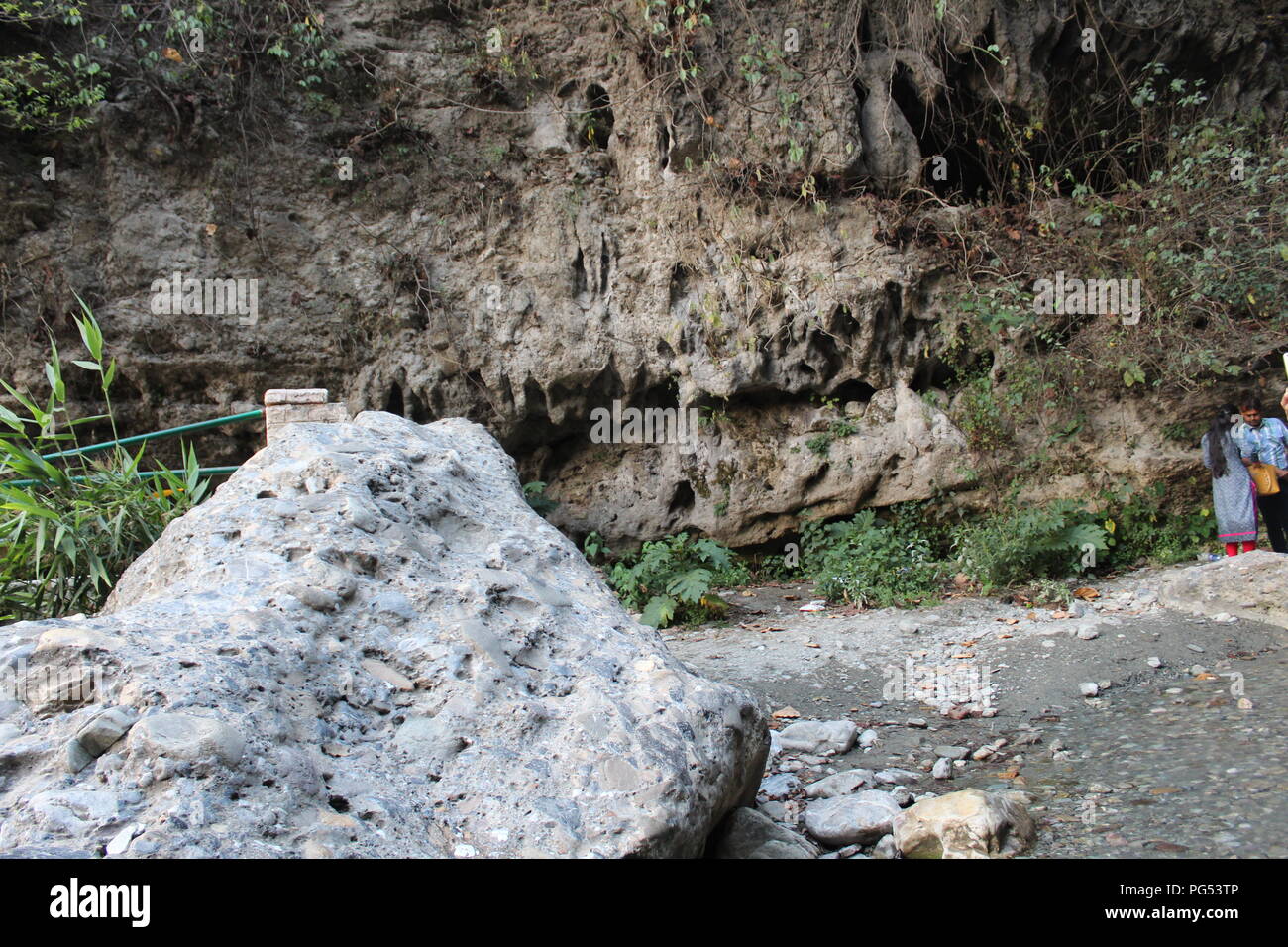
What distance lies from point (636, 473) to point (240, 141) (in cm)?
521

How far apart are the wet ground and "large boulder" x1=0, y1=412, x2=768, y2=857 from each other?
47.7 inches

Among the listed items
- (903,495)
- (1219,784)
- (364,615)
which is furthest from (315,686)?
(903,495)

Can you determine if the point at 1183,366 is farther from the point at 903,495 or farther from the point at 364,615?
the point at 364,615

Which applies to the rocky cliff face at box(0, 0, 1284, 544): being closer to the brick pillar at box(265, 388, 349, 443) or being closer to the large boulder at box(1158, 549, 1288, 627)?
the large boulder at box(1158, 549, 1288, 627)

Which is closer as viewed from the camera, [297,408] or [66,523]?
[66,523]

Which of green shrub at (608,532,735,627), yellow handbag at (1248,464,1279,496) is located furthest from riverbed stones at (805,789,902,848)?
yellow handbag at (1248,464,1279,496)

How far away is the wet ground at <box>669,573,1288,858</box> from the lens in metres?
2.89

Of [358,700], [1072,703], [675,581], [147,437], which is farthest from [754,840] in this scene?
[147,437]

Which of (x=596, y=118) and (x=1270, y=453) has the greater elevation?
(x=596, y=118)

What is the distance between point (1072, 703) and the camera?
433 cm

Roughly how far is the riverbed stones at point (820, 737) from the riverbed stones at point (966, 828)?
1.19 metres

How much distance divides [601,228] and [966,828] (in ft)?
23.5

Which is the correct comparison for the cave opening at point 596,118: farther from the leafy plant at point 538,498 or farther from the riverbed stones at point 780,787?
the riverbed stones at point 780,787

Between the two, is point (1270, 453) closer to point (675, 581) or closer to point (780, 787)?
point (675, 581)
